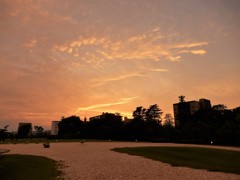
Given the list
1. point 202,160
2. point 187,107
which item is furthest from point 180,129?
point 187,107

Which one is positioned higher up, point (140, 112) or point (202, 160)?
point (140, 112)

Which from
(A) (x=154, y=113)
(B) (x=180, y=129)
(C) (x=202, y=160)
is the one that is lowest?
(C) (x=202, y=160)

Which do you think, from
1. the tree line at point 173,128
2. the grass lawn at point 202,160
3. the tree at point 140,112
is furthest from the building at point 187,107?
the grass lawn at point 202,160

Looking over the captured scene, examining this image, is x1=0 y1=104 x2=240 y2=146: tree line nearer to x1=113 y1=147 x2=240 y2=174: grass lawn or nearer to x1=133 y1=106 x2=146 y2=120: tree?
x1=133 y1=106 x2=146 y2=120: tree

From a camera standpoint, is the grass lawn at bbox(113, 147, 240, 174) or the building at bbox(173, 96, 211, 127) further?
the building at bbox(173, 96, 211, 127)

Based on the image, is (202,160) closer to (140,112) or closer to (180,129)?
(180,129)

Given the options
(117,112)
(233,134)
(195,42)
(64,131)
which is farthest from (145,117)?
(195,42)

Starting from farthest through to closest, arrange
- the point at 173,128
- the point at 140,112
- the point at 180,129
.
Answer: the point at 140,112 < the point at 180,129 < the point at 173,128

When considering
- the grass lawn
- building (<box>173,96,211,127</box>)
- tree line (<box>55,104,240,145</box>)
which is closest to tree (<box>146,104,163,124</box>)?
tree line (<box>55,104,240,145</box>)

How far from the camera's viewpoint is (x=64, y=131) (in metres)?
133

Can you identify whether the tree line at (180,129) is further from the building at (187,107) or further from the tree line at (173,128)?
the building at (187,107)

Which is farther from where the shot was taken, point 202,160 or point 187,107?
point 187,107

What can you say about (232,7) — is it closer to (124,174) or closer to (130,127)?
(124,174)

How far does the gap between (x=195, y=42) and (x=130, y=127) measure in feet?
175
